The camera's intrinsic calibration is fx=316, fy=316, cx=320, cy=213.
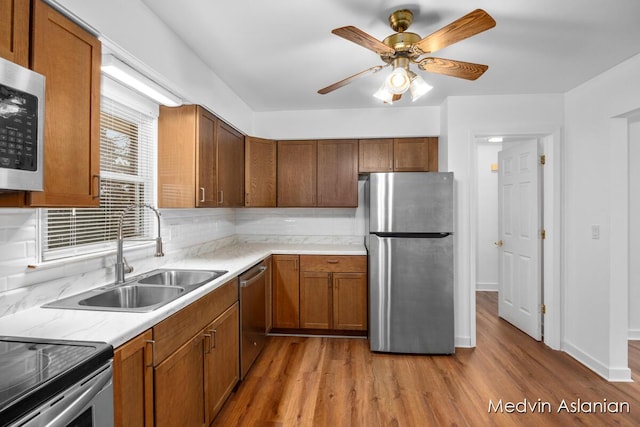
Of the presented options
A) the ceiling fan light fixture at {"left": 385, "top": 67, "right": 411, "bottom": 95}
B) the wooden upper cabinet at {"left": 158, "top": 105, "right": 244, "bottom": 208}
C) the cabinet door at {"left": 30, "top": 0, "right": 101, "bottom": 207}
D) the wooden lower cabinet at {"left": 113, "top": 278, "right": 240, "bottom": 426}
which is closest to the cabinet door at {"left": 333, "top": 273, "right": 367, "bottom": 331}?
the wooden lower cabinet at {"left": 113, "top": 278, "right": 240, "bottom": 426}

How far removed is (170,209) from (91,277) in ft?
2.88

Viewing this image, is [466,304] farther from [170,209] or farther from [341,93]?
[170,209]

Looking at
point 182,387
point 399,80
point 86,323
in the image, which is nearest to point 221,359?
point 182,387

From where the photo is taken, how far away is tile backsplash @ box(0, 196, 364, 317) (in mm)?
1324

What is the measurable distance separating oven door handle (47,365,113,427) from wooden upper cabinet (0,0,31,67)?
102 centimetres

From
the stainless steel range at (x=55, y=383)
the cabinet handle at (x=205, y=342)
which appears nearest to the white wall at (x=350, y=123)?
the cabinet handle at (x=205, y=342)

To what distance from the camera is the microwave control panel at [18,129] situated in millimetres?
902

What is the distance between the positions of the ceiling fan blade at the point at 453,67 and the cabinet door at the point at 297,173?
72.5 inches

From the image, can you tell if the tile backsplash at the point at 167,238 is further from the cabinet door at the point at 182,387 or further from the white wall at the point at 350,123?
the white wall at the point at 350,123

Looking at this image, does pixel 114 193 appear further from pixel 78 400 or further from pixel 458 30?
pixel 458 30

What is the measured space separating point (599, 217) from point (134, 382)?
340cm

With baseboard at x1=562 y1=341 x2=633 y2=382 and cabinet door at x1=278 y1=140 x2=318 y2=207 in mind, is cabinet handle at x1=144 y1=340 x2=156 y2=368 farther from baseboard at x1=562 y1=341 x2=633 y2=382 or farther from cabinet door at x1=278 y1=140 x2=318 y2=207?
baseboard at x1=562 y1=341 x2=633 y2=382

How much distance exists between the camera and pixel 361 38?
63.2 inches

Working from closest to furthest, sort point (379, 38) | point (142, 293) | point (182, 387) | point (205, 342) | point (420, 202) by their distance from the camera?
point (182, 387)
point (205, 342)
point (142, 293)
point (379, 38)
point (420, 202)
